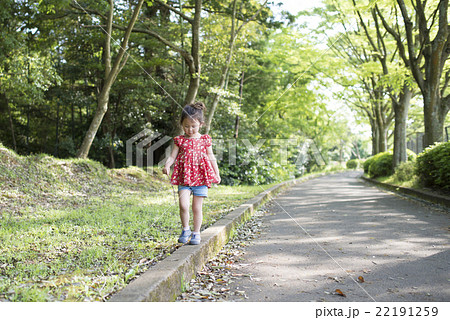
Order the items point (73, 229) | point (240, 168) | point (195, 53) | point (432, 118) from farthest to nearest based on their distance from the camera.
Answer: point (240, 168), point (195, 53), point (432, 118), point (73, 229)

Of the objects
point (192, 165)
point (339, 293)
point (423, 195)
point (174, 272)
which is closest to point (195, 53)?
point (423, 195)

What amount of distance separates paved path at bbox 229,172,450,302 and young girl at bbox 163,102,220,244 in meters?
0.79

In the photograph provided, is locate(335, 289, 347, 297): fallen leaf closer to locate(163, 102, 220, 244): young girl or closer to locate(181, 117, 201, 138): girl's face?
locate(163, 102, 220, 244): young girl

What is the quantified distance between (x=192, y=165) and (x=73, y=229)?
200 centimetres

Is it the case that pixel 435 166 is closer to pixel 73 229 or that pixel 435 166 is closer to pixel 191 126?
pixel 191 126

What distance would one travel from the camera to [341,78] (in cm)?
1880

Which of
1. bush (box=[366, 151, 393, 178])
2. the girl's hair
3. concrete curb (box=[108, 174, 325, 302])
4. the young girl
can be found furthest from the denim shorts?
bush (box=[366, 151, 393, 178])

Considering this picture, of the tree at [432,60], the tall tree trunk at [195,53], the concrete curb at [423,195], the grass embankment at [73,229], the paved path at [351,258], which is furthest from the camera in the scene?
the tall tree trunk at [195,53]

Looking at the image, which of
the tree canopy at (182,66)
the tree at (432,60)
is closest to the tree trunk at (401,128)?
the tree canopy at (182,66)

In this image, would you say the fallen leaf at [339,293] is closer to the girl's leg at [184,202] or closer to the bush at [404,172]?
the girl's leg at [184,202]

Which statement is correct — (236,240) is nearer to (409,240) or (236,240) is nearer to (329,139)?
(409,240)

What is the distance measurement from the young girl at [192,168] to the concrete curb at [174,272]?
0.28 metres

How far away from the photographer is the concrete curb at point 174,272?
247cm

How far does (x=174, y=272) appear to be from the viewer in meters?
2.94
